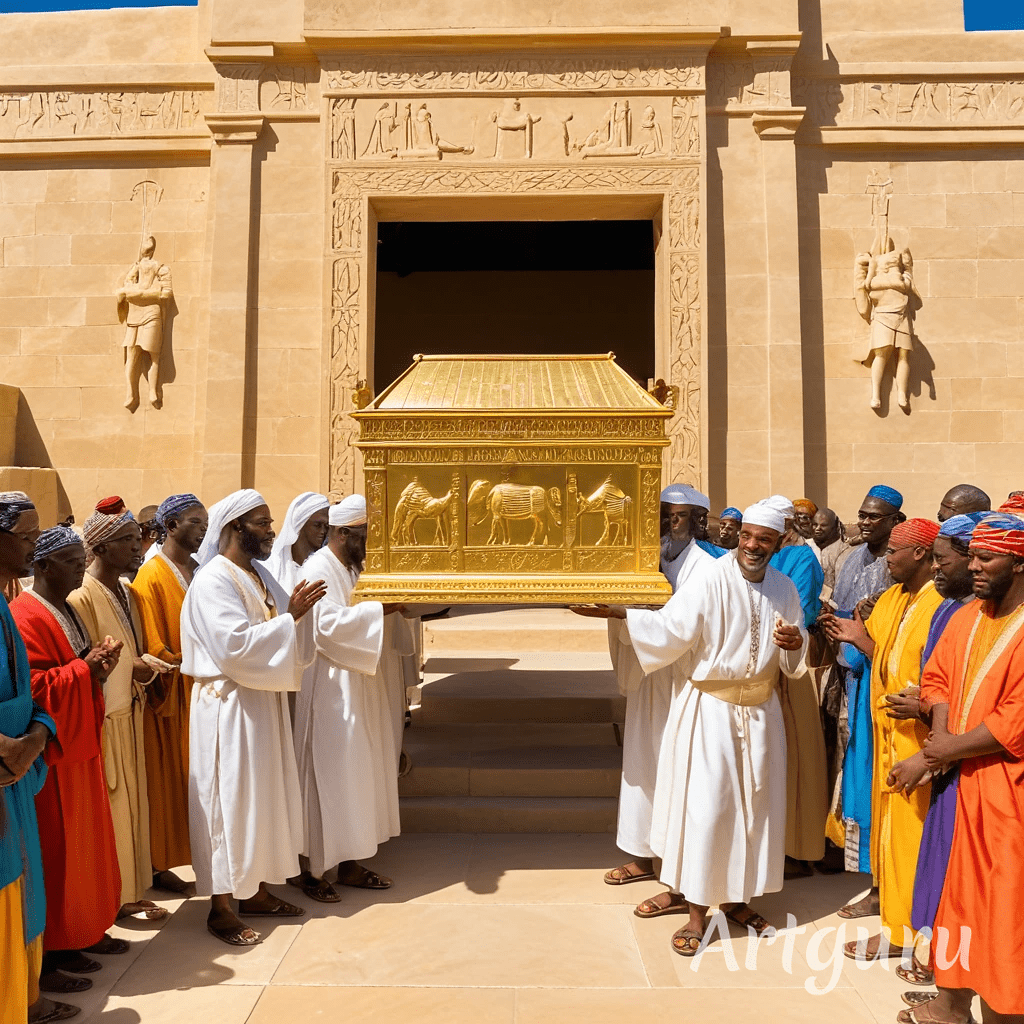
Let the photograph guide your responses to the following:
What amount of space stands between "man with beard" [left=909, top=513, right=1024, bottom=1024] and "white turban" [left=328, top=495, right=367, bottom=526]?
9.04ft

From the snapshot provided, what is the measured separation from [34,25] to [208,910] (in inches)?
409

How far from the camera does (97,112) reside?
10.3m

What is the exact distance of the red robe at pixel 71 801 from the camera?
3396 mm

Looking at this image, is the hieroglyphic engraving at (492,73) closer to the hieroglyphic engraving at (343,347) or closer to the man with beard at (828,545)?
the hieroglyphic engraving at (343,347)

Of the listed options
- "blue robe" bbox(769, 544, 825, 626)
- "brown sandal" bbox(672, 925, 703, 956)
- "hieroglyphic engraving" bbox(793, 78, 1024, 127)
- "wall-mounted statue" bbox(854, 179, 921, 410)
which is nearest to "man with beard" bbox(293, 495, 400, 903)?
"brown sandal" bbox(672, 925, 703, 956)

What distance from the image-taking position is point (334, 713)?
15.0 ft

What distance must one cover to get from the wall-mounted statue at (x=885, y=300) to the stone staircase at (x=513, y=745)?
4.31 meters

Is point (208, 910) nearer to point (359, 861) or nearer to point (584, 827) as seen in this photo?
point (359, 861)

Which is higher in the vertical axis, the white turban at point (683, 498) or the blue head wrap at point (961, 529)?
the white turban at point (683, 498)

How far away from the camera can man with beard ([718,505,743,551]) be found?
19.1 feet

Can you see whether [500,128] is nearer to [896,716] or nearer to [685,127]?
[685,127]

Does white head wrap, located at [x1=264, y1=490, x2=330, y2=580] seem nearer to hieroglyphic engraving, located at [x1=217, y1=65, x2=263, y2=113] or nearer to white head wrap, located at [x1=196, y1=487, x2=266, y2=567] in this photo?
white head wrap, located at [x1=196, y1=487, x2=266, y2=567]

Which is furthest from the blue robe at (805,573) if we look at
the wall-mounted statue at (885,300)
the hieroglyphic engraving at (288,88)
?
the hieroglyphic engraving at (288,88)

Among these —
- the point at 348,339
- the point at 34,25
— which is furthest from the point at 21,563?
the point at 34,25
